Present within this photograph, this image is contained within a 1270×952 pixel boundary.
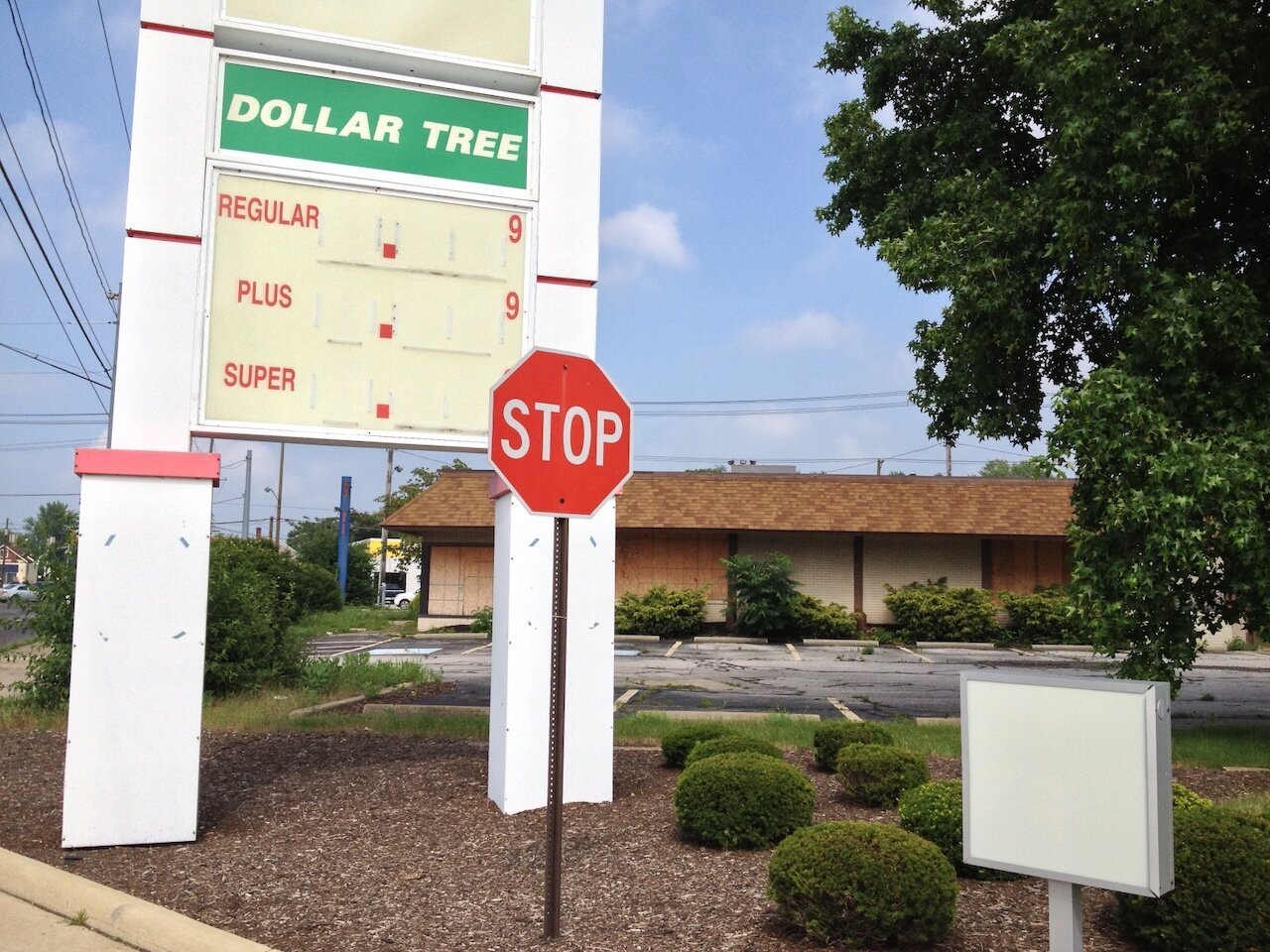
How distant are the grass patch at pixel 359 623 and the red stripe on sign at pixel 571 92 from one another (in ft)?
78.3

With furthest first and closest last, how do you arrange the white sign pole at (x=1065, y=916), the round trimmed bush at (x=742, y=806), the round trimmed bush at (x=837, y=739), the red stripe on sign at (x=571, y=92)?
the round trimmed bush at (x=837, y=739), the red stripe on sign at (x=571, y=92), the round trimmed bush at (x=742, y=806), the white sign pole at (x=1065, y=916)

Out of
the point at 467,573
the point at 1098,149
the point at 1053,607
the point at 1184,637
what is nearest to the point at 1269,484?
the point at 1184,637

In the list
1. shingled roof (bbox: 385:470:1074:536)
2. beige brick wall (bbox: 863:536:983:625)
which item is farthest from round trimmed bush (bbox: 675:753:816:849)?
beige brick wall (bbox: 863:536:983:625)

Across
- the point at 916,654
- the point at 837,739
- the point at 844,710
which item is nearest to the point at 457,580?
the point at 916,654

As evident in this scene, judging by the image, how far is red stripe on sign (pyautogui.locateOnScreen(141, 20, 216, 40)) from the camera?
23.9ft

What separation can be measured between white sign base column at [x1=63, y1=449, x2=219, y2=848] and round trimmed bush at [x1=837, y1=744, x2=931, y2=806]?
4290 mm

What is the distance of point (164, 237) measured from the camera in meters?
7.20

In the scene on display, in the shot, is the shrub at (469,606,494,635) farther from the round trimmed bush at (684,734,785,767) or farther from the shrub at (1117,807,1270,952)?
the shrub at (1117,807,1270,952)

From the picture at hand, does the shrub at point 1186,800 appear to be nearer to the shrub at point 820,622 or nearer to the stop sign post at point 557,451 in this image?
the stop sign post at point 557,451

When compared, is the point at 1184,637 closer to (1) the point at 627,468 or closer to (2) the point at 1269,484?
(2) the point at 1269,484

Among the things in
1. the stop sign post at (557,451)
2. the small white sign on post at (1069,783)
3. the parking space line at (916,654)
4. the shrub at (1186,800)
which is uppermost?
A: the stop sign post at (557,451)

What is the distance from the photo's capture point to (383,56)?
7.86 m

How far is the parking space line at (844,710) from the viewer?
13317 millimetres

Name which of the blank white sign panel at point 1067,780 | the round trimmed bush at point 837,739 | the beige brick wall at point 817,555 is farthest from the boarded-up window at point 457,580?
the blank white sign panel at point 1067,780
